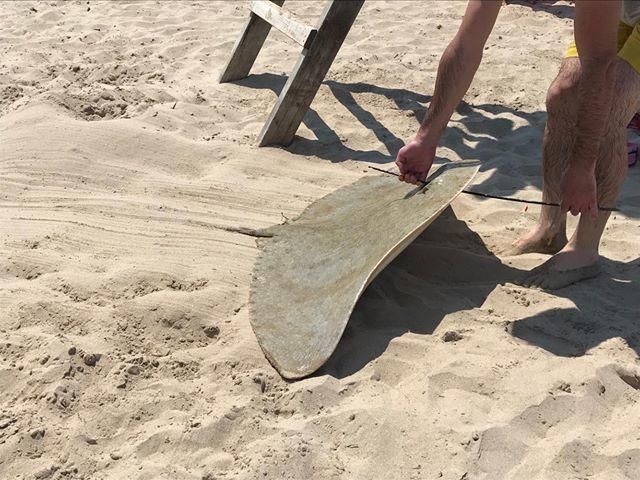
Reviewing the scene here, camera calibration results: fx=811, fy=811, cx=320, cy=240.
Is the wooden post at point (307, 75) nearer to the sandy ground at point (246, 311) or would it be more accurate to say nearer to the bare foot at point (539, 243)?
the sandy ground at point (246, 311)

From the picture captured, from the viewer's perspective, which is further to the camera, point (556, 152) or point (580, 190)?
point (556, 152)

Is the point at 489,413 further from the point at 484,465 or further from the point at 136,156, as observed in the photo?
the point at 136,156

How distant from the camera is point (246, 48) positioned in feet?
16.1

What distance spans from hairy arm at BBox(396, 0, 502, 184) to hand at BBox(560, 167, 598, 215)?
485mm

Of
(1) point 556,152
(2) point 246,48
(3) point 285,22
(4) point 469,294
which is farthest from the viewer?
(2) point 246,48

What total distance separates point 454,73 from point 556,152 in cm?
59

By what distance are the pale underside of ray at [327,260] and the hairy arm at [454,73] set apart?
0.17 m

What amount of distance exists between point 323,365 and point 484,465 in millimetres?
587

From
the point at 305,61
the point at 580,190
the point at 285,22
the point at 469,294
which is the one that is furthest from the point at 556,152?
the point at 285,22

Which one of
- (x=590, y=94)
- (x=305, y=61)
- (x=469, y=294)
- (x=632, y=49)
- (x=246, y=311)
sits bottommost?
(x=246, y=311)

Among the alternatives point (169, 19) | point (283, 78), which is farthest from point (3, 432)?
point (169, 19)

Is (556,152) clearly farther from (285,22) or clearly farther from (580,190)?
(285,22)

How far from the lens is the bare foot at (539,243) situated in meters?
3.20

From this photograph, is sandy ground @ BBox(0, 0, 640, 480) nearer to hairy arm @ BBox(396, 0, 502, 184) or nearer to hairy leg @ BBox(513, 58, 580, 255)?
hairy leg @ BBox(513, 58, 580, 255)
